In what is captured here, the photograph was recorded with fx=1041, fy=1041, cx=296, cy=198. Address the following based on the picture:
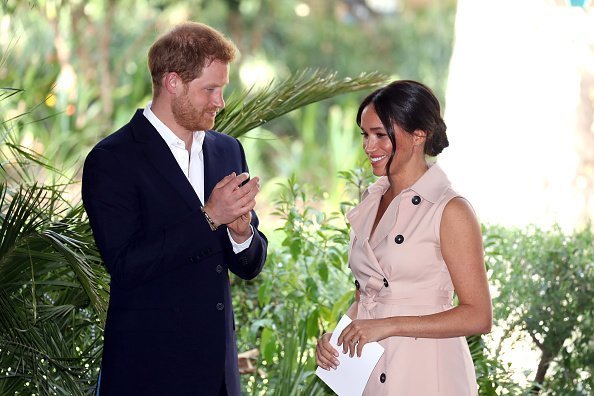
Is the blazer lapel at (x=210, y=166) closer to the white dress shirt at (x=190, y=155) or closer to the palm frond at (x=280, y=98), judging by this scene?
the white dress shirt at (x=190, y=155)

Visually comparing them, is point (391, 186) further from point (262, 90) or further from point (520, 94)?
point (520, 94)

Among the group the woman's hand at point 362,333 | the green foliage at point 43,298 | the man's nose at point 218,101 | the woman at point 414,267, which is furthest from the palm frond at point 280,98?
the woman's hand at point 362,333

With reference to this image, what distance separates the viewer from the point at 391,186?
2.84 m

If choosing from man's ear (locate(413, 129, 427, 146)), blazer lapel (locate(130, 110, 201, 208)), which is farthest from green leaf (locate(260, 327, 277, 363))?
man's ear (locate(413, 129, 427, 146))

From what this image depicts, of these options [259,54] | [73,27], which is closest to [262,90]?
[73,27]

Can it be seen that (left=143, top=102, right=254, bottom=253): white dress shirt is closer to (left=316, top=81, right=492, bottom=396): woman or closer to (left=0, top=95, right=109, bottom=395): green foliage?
(left=316, top=81, right=492, bottom=396): woman

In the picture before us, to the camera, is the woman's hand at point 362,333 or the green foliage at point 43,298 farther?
the green foliage at point 43,298

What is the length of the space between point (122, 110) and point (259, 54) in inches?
195

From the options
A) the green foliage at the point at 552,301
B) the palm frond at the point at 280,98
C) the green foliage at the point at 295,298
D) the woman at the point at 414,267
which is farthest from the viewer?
the green foliage at the point at 552,301

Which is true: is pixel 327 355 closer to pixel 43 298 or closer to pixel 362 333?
pixel 362 333

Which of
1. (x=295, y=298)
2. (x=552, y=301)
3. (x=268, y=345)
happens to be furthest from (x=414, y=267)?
(x=552, y=301)

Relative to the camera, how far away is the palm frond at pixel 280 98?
3939 mm

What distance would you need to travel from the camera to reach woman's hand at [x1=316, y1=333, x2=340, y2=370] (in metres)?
2.69

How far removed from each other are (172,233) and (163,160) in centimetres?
24
